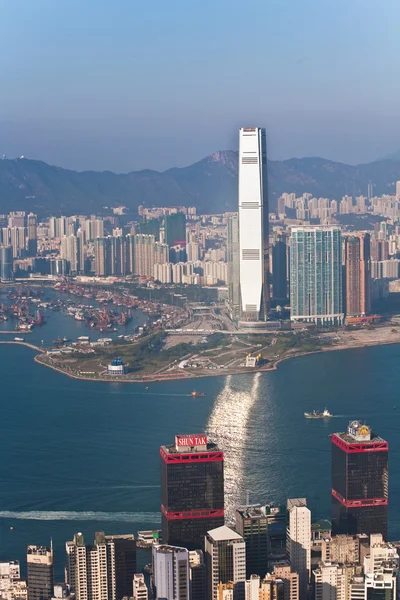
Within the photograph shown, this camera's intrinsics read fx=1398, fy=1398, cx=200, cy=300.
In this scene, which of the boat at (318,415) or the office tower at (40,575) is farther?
the boat at (318,415)

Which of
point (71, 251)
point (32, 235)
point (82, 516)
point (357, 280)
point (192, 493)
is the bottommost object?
point (82, 516)

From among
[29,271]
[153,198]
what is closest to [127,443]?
[29,271]

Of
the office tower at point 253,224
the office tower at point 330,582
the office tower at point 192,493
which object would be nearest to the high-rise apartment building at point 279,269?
the office tower at point 253,224

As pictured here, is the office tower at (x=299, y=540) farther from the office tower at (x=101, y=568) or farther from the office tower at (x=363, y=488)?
the office tower at (x=101, y=568)

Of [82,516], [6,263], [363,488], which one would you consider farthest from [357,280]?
[363,488]

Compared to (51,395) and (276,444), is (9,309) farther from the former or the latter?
(276,444)

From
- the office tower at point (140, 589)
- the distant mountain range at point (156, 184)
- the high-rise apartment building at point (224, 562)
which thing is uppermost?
the distant mountain range at point (156, 184)

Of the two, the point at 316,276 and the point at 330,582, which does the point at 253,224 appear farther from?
the point at 330,582
